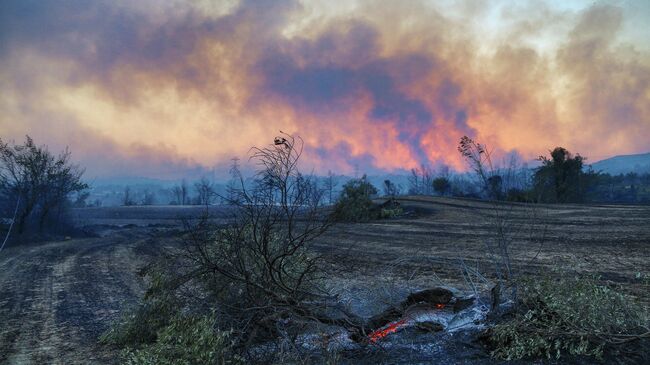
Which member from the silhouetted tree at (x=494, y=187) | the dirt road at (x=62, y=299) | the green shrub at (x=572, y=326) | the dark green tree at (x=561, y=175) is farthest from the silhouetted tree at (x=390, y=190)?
the green shrub at (x=572, y=326)

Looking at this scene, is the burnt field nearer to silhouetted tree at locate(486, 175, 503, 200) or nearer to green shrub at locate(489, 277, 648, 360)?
silhouetted tree at locate(486, 175, 503, 200)

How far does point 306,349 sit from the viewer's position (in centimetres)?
675

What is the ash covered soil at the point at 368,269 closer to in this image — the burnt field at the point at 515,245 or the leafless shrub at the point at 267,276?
the burnt field at the point at 515,245

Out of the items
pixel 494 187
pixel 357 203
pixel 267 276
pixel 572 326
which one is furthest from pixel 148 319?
pixel 357 203

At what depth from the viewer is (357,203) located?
1382 inches

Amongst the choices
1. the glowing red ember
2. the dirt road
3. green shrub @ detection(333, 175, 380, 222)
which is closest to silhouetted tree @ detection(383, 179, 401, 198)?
green shrub @ detection(333, 175, 380, 222)

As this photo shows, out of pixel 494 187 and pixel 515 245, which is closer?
pixel 494 187

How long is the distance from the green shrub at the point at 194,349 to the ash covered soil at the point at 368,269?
7.39ft

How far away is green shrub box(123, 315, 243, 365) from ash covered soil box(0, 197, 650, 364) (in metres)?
2.25

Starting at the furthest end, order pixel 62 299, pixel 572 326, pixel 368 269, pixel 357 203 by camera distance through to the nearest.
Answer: pixel 357 203 < pixel 368 269 < pixel 62 299 < pixel 572 326

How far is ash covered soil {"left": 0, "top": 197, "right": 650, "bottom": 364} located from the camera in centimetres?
782

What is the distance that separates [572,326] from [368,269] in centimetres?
951

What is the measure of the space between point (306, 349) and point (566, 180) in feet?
137

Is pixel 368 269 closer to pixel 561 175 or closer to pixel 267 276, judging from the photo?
pixel 267 276
